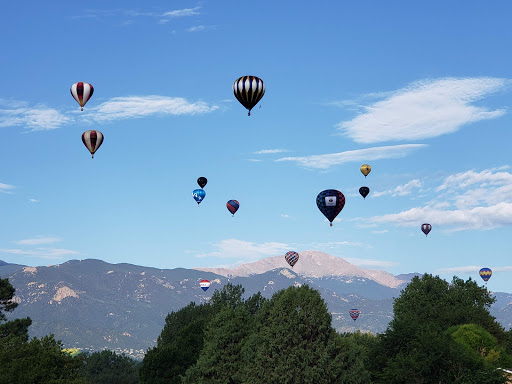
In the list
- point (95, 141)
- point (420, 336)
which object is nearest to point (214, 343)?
point (420, 336)

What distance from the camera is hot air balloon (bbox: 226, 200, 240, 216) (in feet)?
529

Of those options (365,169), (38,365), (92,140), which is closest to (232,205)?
(365,169)

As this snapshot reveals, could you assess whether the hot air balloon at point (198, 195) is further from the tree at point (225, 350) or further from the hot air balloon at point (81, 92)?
the tree at point (225, 350)

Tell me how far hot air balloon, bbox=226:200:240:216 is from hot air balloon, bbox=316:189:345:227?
4820cm

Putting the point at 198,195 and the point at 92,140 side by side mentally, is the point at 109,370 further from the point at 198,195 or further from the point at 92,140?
the point at 92,140

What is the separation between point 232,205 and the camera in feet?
532

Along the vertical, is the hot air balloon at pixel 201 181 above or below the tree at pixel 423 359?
above

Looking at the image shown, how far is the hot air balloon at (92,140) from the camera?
107125 millimetres

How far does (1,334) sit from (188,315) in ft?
150

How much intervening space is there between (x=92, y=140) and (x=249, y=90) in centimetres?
2910

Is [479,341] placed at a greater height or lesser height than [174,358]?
greater

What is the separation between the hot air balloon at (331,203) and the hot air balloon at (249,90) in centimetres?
2630

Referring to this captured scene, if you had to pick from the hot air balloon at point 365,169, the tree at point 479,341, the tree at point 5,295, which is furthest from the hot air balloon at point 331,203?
the tree at point 5,295

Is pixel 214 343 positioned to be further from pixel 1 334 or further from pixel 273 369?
pixel 1 334
